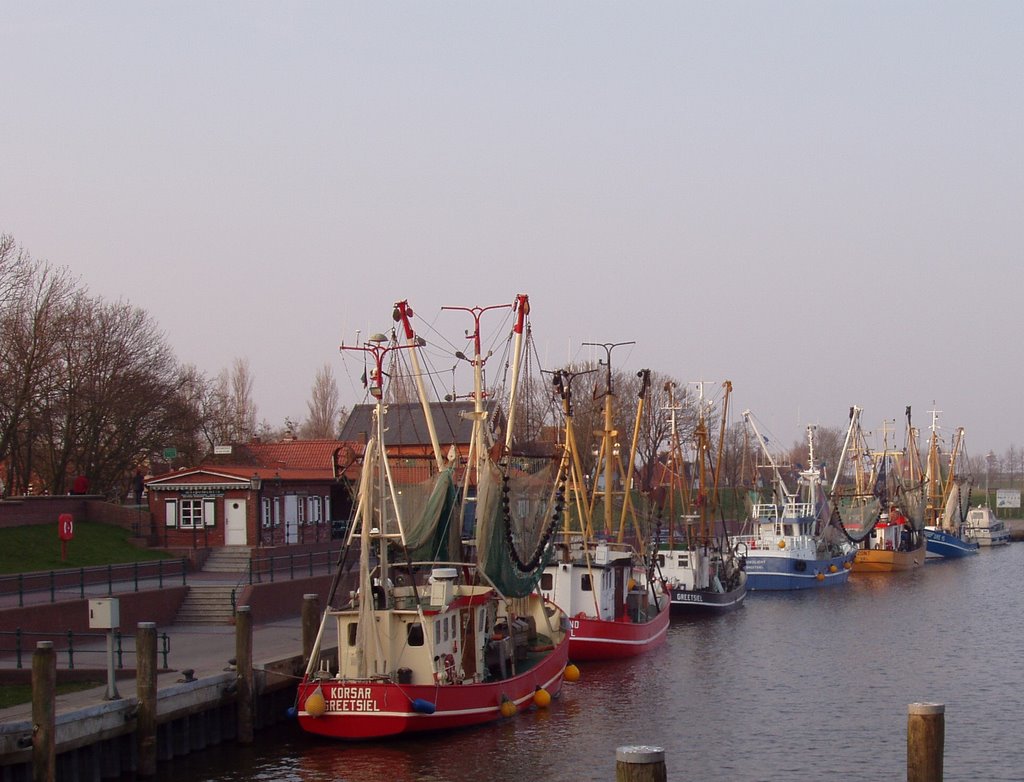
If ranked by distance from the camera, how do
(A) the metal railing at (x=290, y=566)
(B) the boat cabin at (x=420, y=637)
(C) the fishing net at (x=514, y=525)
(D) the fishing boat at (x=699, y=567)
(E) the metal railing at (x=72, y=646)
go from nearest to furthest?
(E) the metal railing at (x=72, y=646) → (B) the boat cabin at (x=420, y=637) → (C) the fishing net at (x=514, y=525) → (A) the metal railing at (x=290, y=566) → (D) the fishing boat at (x=699, y=567)

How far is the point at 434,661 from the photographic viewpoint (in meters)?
29.7

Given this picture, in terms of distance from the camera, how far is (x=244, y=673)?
28906mm

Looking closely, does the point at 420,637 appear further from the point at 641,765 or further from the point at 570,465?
the point at 570,465

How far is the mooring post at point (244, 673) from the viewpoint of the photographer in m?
28.7

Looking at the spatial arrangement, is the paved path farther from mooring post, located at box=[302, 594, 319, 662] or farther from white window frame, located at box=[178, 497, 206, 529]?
white window frame, located at box=[178, 497, 206, 529]

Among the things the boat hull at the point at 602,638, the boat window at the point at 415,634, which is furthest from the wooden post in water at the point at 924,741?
the boat hull at the point at 602,638

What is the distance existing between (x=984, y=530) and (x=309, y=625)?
102422 mm

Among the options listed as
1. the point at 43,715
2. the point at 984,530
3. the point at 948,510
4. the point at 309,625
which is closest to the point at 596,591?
the point at 309,625

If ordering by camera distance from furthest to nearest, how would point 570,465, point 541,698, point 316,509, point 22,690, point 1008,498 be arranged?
point 1008,498 → point 316,509 → point 570,465 → point 541,698 → point 22,690

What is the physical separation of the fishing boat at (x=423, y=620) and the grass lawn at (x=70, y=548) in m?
12.9

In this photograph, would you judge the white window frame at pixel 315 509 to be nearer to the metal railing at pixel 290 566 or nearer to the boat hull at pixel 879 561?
the metal railing at pixel 290 566

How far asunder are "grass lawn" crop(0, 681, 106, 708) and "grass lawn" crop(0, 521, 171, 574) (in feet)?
51.8

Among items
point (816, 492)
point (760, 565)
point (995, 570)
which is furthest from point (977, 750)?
point (995, 570)

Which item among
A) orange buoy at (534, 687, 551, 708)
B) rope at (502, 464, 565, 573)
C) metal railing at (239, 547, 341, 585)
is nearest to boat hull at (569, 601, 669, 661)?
rope at (502, 464, 565, 573)
